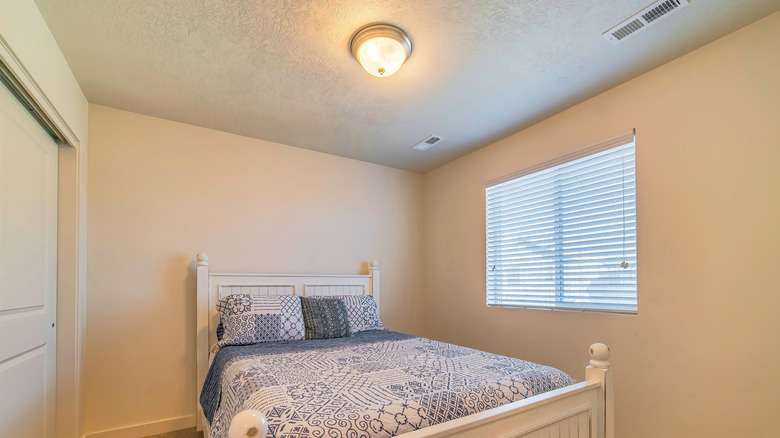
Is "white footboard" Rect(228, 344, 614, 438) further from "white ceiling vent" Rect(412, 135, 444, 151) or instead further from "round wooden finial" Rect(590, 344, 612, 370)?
"white ceiling vent" Rect(412, 135, 444, 151)

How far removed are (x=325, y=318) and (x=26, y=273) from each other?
5.47 ft

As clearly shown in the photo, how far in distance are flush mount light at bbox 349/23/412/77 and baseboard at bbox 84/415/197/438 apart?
2745mm

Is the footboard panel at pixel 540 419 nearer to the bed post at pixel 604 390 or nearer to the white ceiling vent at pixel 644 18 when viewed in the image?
the bed post at pixel 604 390

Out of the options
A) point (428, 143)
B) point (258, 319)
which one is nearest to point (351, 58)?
point (428, 143)

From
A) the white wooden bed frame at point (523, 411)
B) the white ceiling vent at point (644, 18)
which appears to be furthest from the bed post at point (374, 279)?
the white ceiling vent at point (644, 18)

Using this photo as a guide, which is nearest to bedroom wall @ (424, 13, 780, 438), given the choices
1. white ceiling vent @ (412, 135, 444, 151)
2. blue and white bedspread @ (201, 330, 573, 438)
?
blue and white bedspread @ (201, 330, 573, 438)

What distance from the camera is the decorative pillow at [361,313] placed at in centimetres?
301

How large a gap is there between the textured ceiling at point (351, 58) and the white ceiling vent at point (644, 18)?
0.04m

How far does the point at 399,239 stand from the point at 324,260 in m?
0.88

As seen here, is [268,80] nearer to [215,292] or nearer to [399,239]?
[215,292]

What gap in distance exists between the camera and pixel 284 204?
3.35 m

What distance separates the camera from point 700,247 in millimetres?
1948

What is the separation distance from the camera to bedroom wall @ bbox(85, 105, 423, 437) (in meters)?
2.62

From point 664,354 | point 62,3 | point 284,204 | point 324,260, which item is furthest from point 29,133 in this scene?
point 664,354
